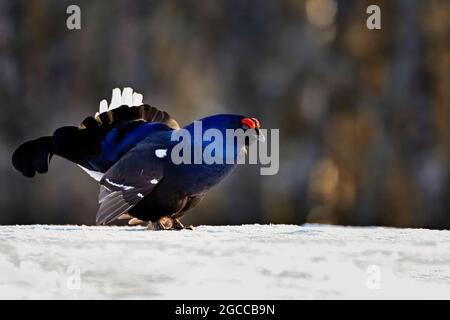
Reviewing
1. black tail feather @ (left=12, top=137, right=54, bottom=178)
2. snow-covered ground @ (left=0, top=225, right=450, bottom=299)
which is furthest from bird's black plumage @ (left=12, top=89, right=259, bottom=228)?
snow-covered ground @ (left=0, top=225, right=450, bottom=299)

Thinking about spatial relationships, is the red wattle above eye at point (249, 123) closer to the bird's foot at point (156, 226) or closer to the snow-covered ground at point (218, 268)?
the bird's foot at point (156, 226)

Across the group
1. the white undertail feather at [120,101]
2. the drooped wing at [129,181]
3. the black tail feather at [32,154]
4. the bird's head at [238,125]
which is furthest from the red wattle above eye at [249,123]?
the black tail feather at [32,154]

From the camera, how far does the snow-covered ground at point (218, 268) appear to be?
82 centimetres

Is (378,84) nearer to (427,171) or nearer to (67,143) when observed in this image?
(427,171)

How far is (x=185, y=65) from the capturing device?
238 centimetres

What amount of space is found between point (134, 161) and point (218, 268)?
626 millimetres

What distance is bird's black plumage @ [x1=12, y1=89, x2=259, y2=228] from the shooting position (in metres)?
1.42

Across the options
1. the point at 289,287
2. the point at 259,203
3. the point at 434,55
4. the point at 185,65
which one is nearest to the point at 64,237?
the point at 289,287

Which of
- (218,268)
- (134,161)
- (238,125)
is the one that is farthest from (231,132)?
(218,268)

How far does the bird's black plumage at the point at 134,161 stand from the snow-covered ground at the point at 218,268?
0.28 meters

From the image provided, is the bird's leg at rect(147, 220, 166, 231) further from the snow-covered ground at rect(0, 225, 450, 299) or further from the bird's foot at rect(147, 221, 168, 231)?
the snow-covered ground at rect(0, 225, 450, 299)

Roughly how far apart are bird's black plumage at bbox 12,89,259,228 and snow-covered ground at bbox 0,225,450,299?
0.28 meters

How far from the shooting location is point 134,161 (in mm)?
1489

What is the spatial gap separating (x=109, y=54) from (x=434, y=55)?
2.91 feet
